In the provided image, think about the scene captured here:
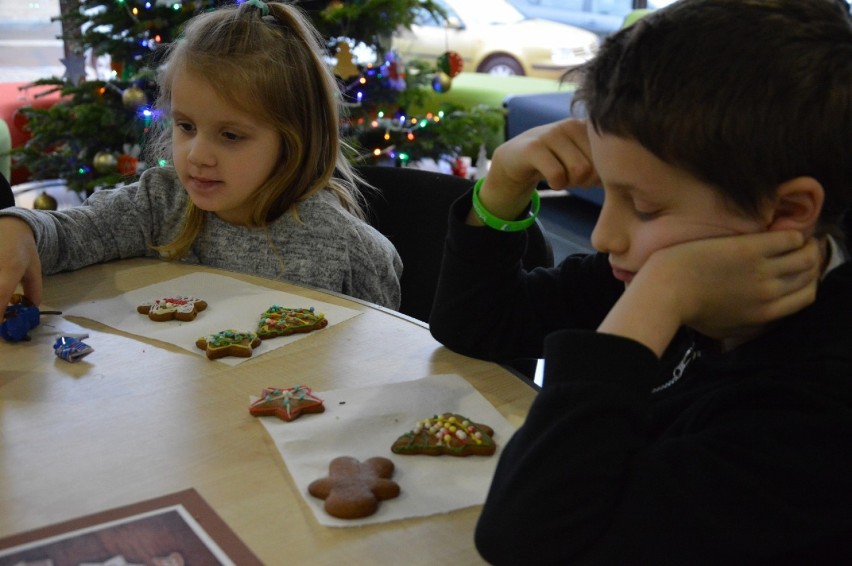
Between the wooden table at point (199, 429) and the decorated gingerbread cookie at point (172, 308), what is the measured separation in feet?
0.19

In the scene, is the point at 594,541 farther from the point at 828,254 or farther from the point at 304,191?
the point at 304,191

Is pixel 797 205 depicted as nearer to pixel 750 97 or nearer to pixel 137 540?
pixel 750 97

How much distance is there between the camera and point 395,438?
916 millimetres

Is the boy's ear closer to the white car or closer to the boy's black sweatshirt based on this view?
the boy's black sweatshirt

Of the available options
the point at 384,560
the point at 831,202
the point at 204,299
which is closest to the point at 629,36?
the point at 831,202

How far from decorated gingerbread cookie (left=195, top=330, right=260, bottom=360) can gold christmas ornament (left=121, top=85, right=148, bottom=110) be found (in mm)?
2404

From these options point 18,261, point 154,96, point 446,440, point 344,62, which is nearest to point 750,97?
point 446,440

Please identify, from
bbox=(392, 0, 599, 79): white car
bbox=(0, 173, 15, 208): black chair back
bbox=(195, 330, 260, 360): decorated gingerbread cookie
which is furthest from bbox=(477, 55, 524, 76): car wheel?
bbox=(195, 330, 260, 360): decorated gingerbread cookie

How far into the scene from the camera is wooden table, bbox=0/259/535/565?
76 cm

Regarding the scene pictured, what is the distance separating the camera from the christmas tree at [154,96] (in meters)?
3.31

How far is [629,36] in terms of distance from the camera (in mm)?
845

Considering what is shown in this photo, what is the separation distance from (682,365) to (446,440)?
0.81ft

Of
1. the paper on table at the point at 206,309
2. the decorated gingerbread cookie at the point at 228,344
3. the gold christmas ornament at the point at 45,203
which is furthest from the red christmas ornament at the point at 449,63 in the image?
the decorated gingerbread cookie at the point at 228,344

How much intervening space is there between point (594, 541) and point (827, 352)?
0.25 metres
